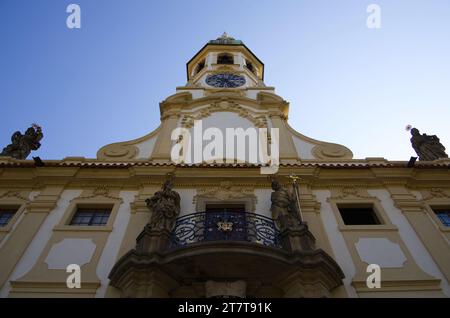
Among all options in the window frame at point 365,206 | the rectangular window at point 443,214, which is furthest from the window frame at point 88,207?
the rectangular window at point 443,214

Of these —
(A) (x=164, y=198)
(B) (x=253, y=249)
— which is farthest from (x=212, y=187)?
(B) (x=253, y=249)

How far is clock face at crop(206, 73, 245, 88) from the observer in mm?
19906

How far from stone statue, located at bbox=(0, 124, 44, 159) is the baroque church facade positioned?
1078 millimetres

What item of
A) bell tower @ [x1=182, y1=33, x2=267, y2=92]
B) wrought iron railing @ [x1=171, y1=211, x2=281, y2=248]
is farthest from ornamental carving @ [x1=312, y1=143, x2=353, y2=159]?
bell tower @ [x1=182, y1=33, x2=267, y2=92]

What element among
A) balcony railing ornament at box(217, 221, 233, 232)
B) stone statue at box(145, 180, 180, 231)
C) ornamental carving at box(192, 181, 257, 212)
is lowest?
balcony railing ornament at box(217, 221, 233, 232)

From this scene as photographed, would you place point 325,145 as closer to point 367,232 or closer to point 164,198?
point 367,232

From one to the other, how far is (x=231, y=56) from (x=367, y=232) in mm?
17873

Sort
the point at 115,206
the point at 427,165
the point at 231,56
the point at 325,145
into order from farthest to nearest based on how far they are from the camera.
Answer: the point at 231,56 < the point at 325,145 < the point at 427,165 < the point at 115,206

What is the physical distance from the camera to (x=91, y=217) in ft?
35.1

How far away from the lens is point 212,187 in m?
11.5

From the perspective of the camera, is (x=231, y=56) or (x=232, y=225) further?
(x=231, y=56)

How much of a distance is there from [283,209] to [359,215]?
9.34ft

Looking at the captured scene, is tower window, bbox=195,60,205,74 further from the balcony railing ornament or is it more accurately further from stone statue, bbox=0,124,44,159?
the balcony railing ornament

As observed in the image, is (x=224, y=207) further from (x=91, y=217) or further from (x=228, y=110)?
(x=228, y=110)
